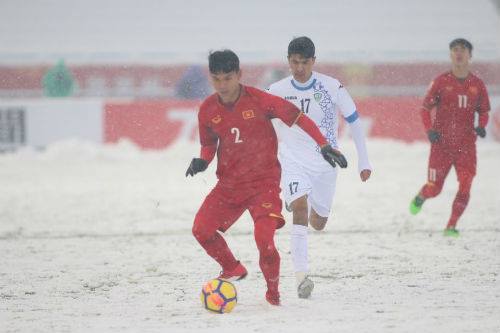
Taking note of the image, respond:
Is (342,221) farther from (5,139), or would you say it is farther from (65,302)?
(5,139)

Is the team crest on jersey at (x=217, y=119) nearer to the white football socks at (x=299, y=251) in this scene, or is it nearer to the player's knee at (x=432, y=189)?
the white football socks at (x=299, y=251)

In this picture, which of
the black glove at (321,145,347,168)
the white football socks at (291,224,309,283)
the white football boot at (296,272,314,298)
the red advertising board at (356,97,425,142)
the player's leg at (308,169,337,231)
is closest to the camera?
the black glove at (321,145,347,168)

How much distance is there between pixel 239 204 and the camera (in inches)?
229

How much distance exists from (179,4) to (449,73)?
22.7 meters

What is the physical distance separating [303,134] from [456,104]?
2.95 m

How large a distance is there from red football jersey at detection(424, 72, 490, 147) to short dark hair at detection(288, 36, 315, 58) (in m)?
3.16

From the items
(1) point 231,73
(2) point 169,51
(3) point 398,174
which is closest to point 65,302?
(1) point 231,73

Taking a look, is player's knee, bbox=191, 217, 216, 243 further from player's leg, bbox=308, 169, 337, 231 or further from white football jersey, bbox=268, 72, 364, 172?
player's leg, bbox=308, 169, 337, 231

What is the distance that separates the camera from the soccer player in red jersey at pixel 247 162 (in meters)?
5.68

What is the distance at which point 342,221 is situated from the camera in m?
10.6

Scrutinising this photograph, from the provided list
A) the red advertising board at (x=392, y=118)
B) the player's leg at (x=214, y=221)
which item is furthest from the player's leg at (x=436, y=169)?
the red advertising board at (x=392, y=118)

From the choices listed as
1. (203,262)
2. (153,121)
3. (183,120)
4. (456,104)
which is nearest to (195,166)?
(203,262)

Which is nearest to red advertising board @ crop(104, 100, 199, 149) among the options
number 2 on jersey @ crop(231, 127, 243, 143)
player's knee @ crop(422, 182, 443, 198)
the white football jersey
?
player's knee @ crop(422, 182, 443, 198)

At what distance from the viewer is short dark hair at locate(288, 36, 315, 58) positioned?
6.22 m
